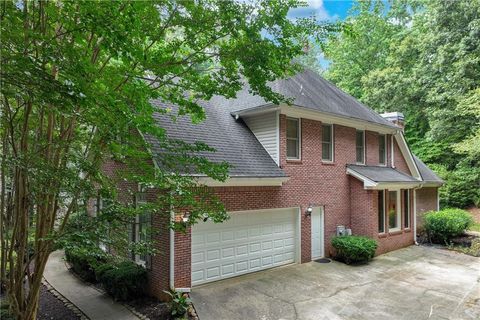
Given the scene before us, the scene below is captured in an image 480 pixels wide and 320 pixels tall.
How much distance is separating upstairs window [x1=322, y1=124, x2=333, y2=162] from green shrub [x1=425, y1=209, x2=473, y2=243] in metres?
6.60

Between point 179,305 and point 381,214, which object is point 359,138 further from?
point 179,305

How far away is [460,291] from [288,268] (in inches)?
189

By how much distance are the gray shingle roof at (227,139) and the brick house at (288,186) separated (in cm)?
4

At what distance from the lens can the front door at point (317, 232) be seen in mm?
11927

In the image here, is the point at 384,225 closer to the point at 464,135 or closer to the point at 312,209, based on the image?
the point at 312,209

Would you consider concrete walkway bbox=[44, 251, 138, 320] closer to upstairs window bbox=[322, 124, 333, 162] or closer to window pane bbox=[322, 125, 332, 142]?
upstairs window bbox=[322, 124, 333, 162]

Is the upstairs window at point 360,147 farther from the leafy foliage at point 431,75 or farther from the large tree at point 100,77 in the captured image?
the large tree at point 100,77

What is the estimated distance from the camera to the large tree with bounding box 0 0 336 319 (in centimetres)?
375

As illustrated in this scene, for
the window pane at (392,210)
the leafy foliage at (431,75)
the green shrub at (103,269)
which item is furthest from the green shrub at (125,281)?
the leafy foliage at (431,75)

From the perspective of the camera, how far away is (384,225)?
43.5ft

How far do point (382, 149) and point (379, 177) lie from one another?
317cm

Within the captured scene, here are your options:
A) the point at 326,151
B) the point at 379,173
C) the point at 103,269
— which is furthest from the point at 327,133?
the point at 103,269

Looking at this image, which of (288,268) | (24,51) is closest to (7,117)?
(24,51)

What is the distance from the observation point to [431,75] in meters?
21.5
